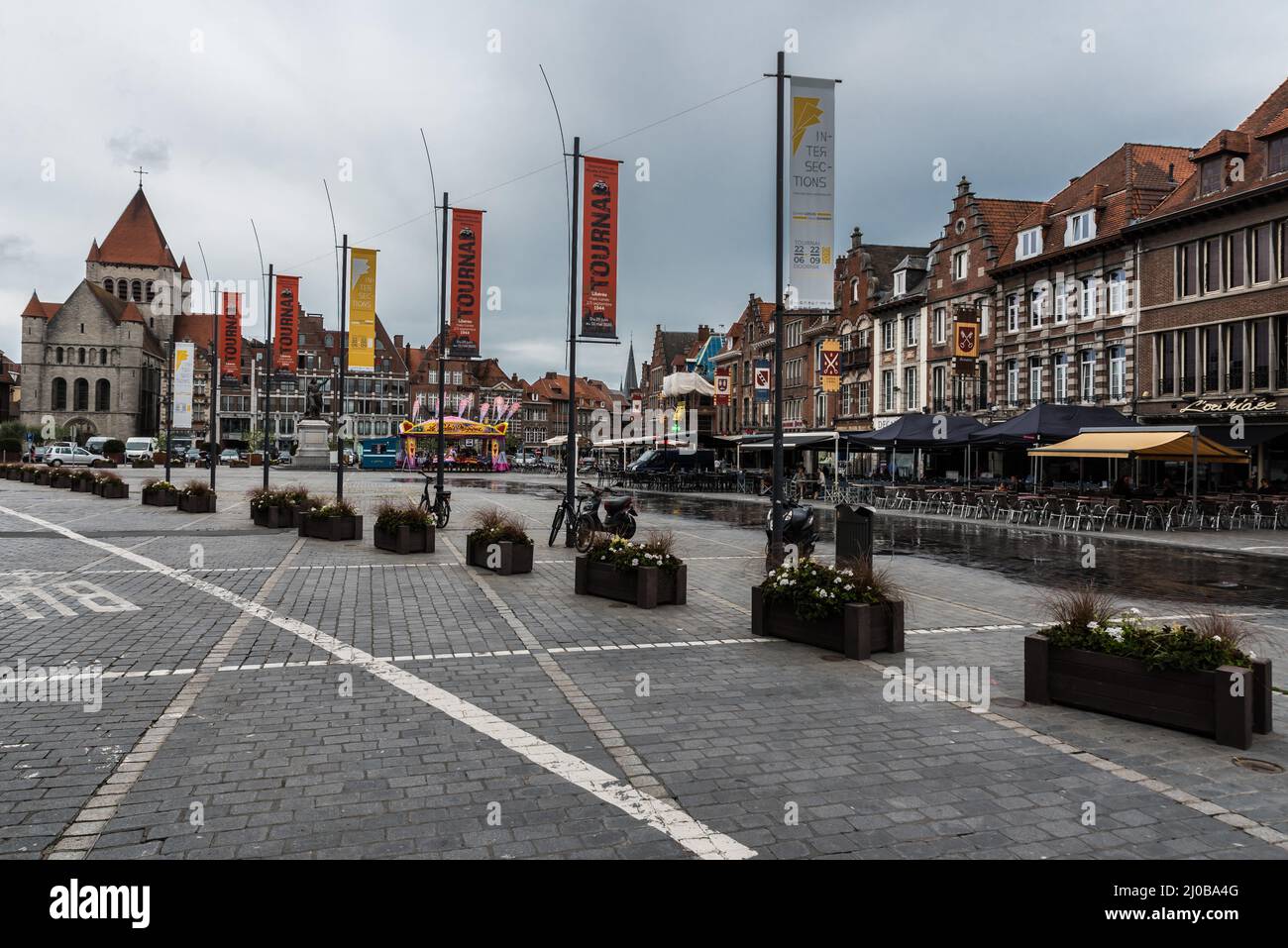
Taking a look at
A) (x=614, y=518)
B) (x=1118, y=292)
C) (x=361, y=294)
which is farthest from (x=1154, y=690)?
(x=1118, y=292)

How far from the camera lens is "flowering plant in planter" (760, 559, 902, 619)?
27.2ft

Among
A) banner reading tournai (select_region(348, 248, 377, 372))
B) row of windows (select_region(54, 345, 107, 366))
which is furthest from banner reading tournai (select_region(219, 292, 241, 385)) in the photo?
row of windows (select_region(54, 345, 107, 366))

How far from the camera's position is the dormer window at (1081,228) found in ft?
Answer: 120

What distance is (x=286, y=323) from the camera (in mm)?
29297

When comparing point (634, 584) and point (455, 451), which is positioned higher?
point (455, 451)

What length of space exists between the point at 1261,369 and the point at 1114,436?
33.6ft

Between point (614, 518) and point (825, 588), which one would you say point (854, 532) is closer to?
point (825, 588)

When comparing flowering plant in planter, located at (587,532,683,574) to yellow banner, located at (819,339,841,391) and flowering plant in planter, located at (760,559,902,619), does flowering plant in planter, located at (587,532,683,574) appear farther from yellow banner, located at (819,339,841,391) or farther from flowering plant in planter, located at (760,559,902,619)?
yellow banner, located at (819,339,841,391)

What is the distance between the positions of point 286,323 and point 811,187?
2246 centimetres

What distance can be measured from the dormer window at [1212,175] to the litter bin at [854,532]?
27.6m

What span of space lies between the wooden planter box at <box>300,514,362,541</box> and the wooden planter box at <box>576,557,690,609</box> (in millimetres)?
7872

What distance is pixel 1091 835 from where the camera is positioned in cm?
422
